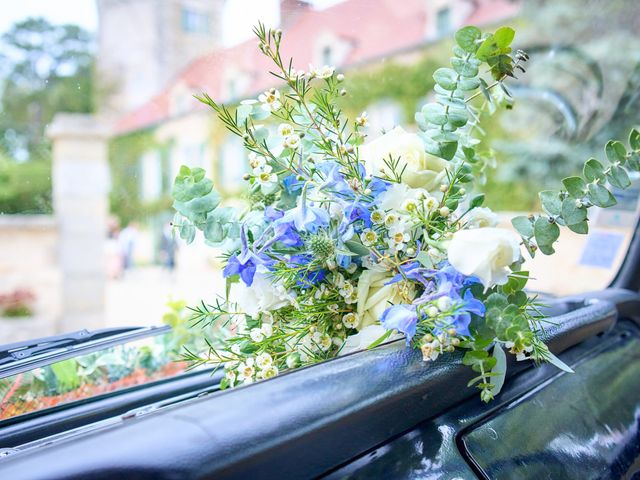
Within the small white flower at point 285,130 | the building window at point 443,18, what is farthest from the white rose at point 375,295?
the building window at point 443,18

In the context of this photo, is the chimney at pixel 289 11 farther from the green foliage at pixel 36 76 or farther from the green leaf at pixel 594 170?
the green foliage at pixel 36 76

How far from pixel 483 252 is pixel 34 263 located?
4.98 m

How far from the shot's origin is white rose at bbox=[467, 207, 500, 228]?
4.17 ft

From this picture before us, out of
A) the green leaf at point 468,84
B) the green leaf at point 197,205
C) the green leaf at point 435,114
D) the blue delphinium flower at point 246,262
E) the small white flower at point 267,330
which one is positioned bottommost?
the small white flower at point 267,330

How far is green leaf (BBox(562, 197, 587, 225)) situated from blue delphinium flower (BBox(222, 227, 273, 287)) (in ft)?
2.01

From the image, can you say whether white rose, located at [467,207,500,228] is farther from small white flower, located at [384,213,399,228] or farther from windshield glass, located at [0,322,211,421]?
windshield glass, located at [0,322,211,421]

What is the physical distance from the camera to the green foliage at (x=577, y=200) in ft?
4.22

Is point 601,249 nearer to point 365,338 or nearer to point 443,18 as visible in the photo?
point 365,338

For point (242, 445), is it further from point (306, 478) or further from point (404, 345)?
point (404, 345)

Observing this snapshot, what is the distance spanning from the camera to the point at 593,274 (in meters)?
2.99

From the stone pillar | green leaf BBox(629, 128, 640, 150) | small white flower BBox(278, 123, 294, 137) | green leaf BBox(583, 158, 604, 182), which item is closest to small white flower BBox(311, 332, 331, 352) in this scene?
small white flower BBox(278, 123, 294, 137)

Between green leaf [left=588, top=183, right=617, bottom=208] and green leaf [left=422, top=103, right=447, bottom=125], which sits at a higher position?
green leaf [left=422, top=103, right=447, bottom=125]

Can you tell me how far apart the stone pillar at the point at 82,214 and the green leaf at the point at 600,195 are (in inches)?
180

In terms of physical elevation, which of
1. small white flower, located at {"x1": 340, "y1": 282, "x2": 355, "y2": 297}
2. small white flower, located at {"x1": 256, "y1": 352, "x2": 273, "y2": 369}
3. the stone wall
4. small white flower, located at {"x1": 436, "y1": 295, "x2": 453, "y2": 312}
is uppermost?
small white flower, located at {"x1": 436, "y1": 295, "x2": 453, "y2": 312}
